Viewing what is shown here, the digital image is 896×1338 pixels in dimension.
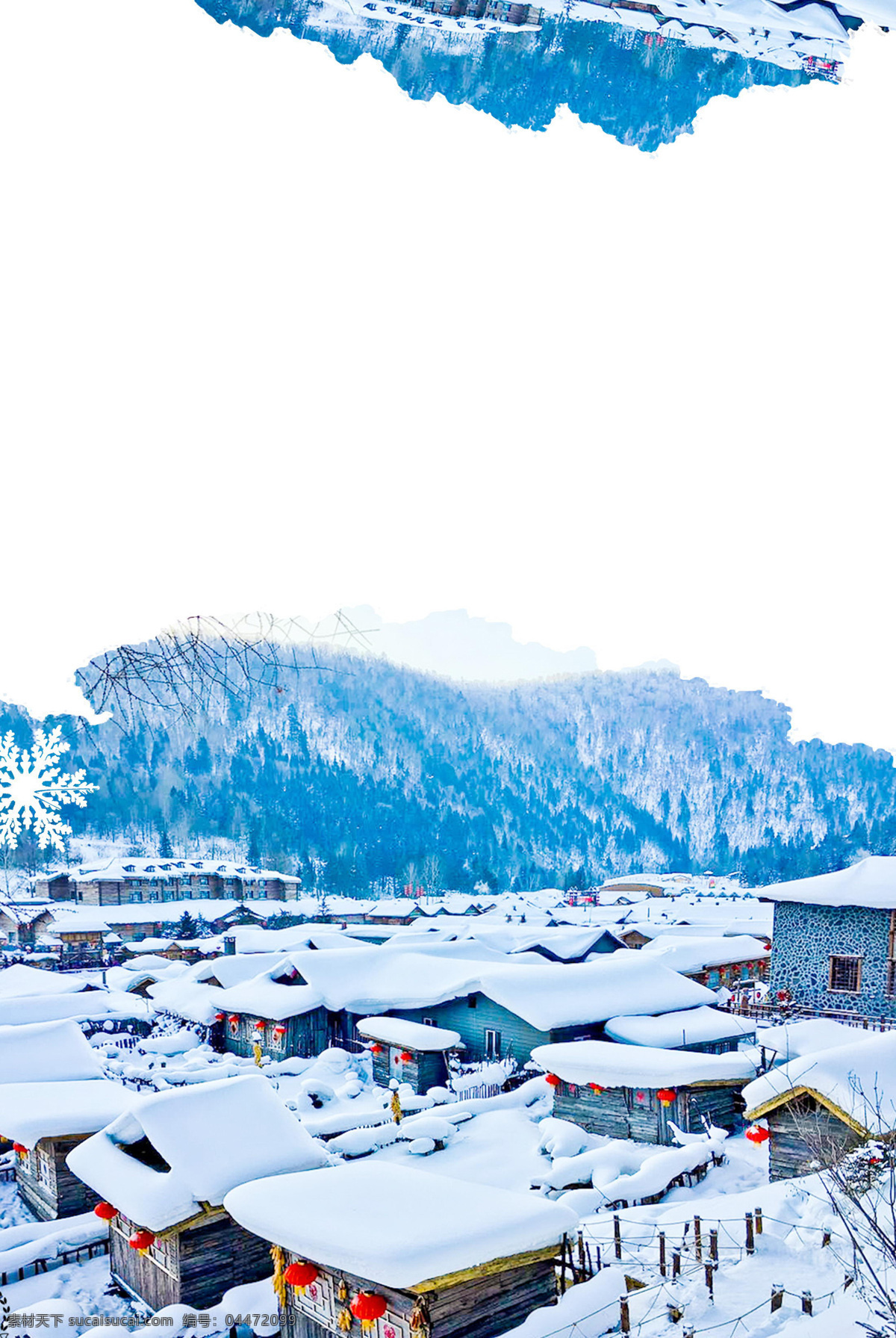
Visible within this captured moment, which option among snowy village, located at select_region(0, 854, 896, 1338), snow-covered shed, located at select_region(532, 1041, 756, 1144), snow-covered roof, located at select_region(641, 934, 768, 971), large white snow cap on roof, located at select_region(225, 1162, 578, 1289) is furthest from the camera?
snow-covered roof, located at select_region(641, 934, 768, 971)

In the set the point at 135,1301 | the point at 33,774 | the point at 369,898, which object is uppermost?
the point at 33,774

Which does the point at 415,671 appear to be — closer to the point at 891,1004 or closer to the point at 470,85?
the point at 891,1004

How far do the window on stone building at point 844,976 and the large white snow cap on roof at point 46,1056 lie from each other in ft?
52.3

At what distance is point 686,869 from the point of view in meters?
79.4

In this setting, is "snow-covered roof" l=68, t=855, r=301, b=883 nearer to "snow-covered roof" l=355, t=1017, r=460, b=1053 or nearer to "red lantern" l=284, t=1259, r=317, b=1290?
"snow-covered roof" l=355, t=1017, r=460, b=1053

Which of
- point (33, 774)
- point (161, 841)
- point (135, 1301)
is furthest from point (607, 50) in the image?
Answer: point (161, 841)

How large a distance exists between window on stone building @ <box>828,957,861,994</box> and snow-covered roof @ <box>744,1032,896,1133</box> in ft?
24.3

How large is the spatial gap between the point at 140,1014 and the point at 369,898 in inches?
1736

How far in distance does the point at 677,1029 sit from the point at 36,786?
17797mm

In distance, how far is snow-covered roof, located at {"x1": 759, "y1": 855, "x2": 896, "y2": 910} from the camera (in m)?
19.2

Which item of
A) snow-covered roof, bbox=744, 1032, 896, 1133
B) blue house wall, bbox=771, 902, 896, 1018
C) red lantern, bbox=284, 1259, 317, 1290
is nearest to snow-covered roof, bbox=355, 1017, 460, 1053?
blue house wall, bbox=771, 902, 896, 1018

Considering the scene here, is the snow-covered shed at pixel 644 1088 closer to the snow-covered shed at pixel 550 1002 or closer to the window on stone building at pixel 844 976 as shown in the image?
the snow-covered shed at pixel 550 1002

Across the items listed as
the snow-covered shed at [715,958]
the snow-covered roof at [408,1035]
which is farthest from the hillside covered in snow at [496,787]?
the snow-covered roof at [408,1035]

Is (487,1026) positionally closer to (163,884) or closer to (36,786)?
(36,786)
